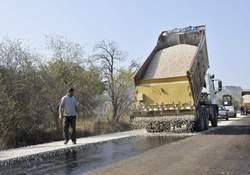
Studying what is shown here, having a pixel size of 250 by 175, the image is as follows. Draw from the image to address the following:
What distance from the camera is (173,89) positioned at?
19859 mm

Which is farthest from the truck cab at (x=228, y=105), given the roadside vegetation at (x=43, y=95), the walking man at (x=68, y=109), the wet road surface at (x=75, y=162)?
the wet road surface at (x=75, y=162)

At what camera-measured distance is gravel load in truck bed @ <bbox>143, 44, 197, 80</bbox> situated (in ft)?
66.5

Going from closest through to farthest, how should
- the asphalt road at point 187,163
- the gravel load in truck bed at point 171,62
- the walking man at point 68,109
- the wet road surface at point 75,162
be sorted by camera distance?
1. the asphalt road at point 187,163
2. the wet road surface at point 75,162
3. the walking man at point 68,109
4. the gravel load in truck bed at point 171,62

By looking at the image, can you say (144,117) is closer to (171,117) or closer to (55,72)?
(171,117)

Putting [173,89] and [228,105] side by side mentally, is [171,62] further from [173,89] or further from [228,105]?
[228,105]

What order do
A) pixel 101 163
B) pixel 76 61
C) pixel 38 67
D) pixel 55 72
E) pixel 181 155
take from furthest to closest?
pixel 76 61 → pixel 55 72 → pixel 38 67 → pixel 181 155 → pixel 101 163

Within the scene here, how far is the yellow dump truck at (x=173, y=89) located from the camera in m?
19.6

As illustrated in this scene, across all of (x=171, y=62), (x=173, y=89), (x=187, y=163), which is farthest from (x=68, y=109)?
(x=171, y=62)

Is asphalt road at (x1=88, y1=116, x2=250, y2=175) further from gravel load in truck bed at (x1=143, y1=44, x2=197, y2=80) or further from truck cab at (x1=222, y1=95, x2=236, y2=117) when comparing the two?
truck cab at (x1=222, y1=95, x2=236, y2=117)

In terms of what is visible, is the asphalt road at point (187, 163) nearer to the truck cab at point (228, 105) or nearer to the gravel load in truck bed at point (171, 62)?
the gravel load in truck bed at point (171, 62)

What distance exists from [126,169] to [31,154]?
3.67m

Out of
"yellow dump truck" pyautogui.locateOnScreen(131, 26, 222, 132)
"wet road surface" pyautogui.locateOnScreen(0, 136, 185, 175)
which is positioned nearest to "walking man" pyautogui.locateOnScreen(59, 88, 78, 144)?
"wet road surface" pyautogui.locateOnScreen(0, 136, 185, 175)

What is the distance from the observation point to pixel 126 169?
8.98m

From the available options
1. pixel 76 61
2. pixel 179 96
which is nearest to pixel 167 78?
pixel 179 96
